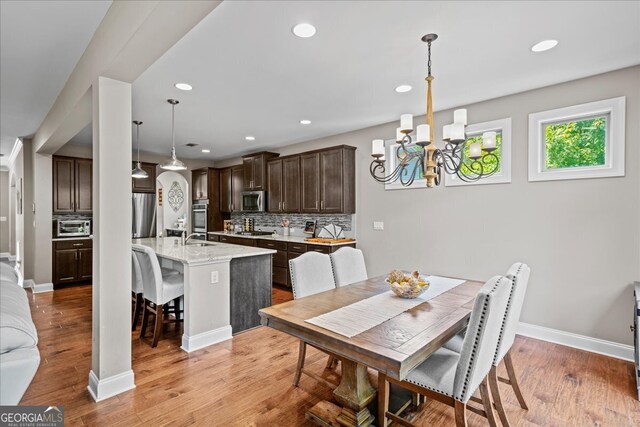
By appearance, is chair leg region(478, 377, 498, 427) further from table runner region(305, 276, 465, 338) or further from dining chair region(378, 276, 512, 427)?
table runner region(305, 276, 465, 338)

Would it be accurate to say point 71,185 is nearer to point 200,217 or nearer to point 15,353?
point 200,217

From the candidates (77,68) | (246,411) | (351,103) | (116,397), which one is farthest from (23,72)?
(246,411)

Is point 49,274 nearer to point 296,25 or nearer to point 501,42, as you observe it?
point 296,25

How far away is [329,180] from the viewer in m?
5.15

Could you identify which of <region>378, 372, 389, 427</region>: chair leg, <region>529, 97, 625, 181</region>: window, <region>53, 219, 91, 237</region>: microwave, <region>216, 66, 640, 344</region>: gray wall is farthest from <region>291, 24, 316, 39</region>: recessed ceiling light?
<region>53, 219, 91, 237</region>: microwave

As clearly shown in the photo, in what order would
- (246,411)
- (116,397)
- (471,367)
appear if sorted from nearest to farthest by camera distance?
(471,367)
(246,411)
(116,397)

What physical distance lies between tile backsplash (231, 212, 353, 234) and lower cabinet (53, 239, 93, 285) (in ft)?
9.45

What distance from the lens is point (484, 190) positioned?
375cm

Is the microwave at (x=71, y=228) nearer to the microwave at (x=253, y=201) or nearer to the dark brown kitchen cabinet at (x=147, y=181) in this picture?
the dark brown kitchen cabinet at (x=147, y=181)

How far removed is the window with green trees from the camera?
3.12 metres

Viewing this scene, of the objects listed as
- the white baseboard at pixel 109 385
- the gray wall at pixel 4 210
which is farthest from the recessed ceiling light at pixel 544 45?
the gray wall at pixel 4 210

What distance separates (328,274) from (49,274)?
531 centimetres

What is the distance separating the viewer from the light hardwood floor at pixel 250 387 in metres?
2.08

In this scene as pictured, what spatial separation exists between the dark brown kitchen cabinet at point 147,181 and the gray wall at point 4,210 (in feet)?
18.3
